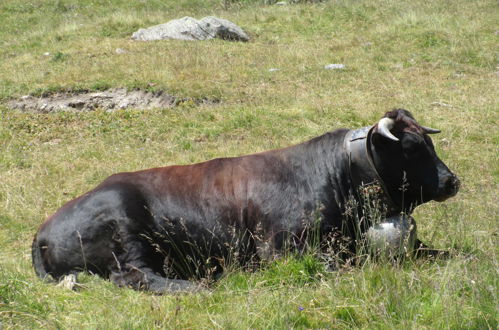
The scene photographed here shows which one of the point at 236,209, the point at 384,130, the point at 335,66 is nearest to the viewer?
the point at 384,130

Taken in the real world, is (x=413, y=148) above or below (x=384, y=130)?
below

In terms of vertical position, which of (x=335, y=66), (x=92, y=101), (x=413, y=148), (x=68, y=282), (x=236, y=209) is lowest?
(x=92, y=101)

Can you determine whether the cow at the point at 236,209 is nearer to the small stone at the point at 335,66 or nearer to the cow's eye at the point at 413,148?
the cow's eye at the point at 413,148

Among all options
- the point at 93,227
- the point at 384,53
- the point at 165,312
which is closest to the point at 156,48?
the point at 384,53

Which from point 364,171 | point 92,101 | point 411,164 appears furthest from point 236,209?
point 92,101

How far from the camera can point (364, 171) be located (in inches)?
218

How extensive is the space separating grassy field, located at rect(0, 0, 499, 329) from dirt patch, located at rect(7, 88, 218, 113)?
9.6 inches

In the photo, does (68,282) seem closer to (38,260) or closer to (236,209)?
(38,260)

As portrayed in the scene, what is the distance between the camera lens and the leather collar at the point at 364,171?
5453 millimetres

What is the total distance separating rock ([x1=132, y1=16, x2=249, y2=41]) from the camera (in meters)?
17.6

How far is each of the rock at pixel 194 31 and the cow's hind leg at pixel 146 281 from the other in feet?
42.4

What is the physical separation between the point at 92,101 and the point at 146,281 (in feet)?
27.0

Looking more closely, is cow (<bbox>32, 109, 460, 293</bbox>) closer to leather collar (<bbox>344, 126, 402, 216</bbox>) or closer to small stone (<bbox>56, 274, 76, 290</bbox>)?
leather collar (<bbox>344, 126, 402, 216</bbox>)

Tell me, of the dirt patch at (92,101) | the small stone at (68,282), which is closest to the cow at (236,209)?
the small stone at (68,282)
